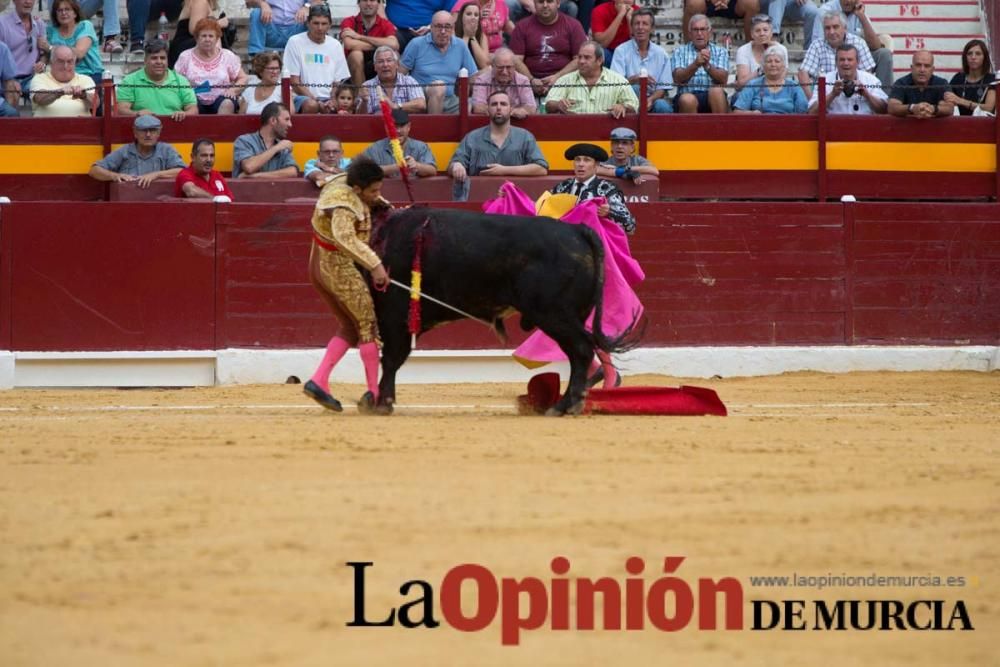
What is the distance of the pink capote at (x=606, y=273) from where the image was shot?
8859mm

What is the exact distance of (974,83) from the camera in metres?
12.3

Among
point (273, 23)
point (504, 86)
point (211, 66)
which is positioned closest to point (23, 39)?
point (211, 66)

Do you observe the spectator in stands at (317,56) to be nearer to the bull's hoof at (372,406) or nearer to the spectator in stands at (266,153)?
the spectator in stands at (266,153)

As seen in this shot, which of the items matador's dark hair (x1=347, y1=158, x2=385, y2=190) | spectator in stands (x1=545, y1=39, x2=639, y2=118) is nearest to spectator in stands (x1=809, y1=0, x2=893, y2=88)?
spectator in stands (x1=545, y1=39, x2=639, y2=118)

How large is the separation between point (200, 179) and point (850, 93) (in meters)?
4.73

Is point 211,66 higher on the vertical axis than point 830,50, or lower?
lower

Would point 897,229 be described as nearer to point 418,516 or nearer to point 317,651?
point 418,516

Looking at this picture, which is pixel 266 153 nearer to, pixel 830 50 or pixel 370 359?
pixel 370 359

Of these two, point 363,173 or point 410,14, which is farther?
point 410,14

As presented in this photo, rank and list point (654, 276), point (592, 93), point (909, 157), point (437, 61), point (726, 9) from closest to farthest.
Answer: point (654, 276) → point (592, 93) → point (437, 61) → point (909, 157) → point (726, 9)

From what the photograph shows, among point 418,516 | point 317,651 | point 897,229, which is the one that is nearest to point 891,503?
point 418,516

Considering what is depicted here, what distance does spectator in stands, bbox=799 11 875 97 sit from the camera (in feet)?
41.6

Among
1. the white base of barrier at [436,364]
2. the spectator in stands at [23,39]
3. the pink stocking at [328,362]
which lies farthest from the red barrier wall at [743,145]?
the pink stocking at [328,362]

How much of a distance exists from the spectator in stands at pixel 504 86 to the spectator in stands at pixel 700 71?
1.14 metres
